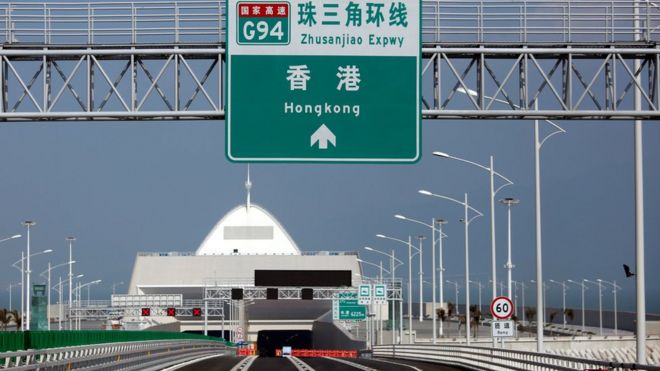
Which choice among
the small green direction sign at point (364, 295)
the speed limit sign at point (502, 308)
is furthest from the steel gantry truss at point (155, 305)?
the speed limit sign at point (502, 308)

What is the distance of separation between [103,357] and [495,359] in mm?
16475

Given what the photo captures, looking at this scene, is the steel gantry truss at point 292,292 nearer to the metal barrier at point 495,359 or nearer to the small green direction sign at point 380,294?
the small green direction sign at point 380,294

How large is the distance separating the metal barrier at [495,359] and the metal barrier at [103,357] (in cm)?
1209

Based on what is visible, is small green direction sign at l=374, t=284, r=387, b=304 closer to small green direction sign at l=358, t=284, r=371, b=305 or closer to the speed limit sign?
small green direction sign at l=358, t=284, r=371, b=305

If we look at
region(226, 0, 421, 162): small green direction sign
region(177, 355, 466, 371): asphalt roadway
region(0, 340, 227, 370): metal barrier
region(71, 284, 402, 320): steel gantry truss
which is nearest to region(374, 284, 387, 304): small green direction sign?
region(71, 284, 402, 320): steel gantry truss

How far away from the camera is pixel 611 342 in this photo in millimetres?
124750

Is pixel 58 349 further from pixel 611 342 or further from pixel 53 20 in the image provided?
pixel 611 342

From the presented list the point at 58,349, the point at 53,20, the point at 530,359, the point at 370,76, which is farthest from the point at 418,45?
the point at 530,359

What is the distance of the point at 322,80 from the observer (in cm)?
3061

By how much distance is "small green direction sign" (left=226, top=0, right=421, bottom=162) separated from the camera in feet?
100

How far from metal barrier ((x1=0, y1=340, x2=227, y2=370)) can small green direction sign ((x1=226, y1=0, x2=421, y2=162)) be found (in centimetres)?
642

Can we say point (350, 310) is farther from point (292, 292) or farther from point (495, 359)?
point (495, 359)

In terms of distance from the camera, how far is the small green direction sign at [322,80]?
100ft

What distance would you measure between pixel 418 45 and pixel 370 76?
1302mm
